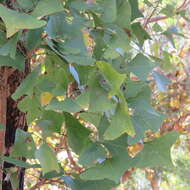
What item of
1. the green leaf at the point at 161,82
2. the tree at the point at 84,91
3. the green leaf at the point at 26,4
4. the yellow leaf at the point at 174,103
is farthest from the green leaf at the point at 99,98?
the yellow leaf at the point at 174,103

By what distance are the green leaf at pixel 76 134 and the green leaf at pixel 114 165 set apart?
2cm

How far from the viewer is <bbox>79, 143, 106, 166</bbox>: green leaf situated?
377 millimetres

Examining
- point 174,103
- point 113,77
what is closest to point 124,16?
point 113,77

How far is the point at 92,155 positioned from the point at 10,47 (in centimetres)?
13

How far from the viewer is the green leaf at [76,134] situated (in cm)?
A: 39

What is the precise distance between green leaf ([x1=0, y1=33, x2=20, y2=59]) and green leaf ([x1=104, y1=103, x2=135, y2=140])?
109 millimetres

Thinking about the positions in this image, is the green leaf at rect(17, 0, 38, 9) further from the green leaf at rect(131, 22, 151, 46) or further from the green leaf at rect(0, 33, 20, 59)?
the green leaf at rect(131, 22, 151, 46)

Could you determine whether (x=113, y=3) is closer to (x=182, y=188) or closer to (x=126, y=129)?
(x=126, y=129)

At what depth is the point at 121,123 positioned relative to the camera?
32 centimetres

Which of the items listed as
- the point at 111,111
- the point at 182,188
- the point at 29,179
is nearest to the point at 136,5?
the point at 111,111

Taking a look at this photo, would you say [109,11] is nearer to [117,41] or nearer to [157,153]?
[117,41]

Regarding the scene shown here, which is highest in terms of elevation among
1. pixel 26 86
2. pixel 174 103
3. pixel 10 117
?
pixel 26 86

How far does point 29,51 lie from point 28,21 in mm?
107

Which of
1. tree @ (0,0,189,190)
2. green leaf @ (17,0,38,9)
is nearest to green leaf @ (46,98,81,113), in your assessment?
tree @ (0,0,189,190)
